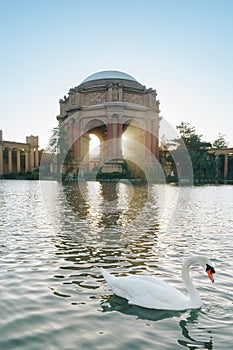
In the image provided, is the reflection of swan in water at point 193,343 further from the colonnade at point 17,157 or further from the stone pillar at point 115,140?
the colonnade at point 17,157

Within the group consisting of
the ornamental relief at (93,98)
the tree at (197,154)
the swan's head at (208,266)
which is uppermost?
the ornamental relief at (93,98)

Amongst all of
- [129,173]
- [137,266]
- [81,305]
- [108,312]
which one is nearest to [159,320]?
[108,312]

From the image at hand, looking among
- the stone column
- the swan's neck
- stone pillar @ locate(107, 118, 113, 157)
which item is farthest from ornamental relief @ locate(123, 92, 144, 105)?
the swan's neck

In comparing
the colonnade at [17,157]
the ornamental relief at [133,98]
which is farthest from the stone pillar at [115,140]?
the colonnade at [17,157]

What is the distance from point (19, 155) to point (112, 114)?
38.7 m

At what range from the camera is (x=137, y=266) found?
693 cm

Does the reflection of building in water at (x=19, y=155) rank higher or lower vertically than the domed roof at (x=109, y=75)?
lower

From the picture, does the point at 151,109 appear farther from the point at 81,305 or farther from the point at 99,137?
the point at 81,305

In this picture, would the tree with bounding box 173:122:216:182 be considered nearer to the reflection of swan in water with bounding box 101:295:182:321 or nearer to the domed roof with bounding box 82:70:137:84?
the domed roof with bounding box 82:70:137:84

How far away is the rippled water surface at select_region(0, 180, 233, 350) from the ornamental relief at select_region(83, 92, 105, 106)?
6186cm

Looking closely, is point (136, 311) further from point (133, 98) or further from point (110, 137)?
point (133, 98)

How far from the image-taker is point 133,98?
72.8 m

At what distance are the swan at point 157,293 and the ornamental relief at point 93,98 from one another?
68159 mm

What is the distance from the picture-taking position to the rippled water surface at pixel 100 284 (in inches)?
161
